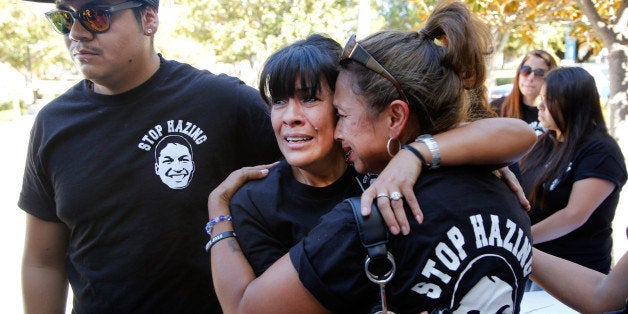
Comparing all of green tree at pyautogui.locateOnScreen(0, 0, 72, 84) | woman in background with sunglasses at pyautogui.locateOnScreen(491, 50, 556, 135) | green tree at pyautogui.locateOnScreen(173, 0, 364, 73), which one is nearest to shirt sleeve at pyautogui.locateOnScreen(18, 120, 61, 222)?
woman in background with sunglasses at pyautogui.locateOnScreen(491, 50, 556, 135)

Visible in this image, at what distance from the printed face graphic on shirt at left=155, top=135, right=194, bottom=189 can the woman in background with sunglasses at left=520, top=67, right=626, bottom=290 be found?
89.8 inches

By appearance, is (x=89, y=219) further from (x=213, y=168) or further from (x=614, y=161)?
(x=614, y=161)

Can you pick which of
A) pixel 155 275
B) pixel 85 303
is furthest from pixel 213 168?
pixel 85 303

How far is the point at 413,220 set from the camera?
1282 millimetres

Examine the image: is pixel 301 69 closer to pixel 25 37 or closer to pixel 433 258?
pixel 433 258

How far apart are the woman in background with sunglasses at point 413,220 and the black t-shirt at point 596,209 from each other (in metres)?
2.12

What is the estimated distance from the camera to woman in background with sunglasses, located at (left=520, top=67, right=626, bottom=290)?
131 inches

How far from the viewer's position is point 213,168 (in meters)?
2.13

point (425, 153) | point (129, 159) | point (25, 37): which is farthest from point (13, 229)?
point (25, 37)

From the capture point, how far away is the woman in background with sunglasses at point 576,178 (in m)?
3.32

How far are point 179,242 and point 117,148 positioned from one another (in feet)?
1.40

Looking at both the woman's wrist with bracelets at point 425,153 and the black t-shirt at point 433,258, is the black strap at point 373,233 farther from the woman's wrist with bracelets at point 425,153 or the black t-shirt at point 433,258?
the woman's wrist with bracelets at point 425,153

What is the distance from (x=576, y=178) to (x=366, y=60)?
2429 millimetres

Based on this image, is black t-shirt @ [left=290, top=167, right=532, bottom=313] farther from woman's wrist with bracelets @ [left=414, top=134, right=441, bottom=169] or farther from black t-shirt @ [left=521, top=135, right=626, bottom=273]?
black t-shirt @ [left=521, top=135, right=626, bottom=273]
